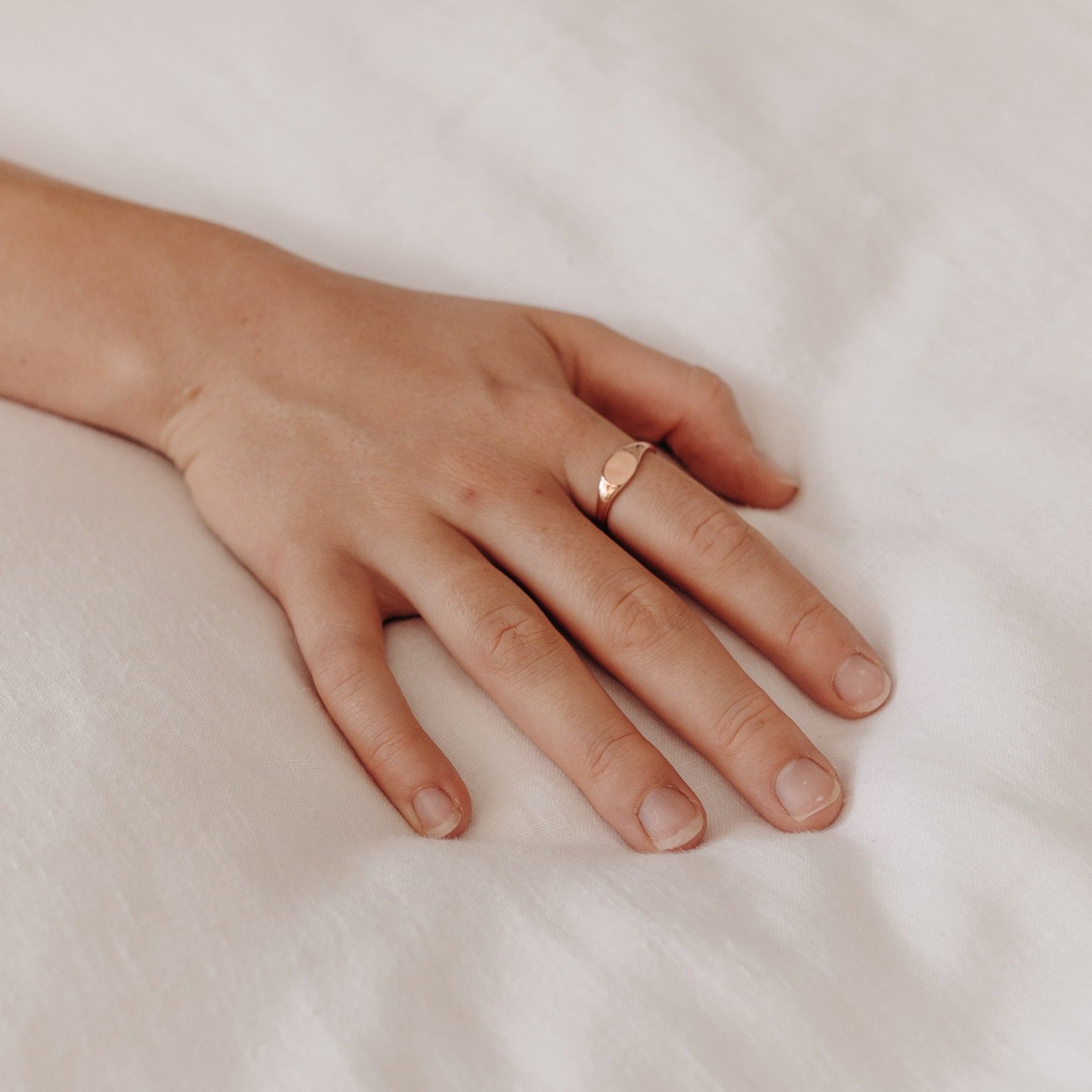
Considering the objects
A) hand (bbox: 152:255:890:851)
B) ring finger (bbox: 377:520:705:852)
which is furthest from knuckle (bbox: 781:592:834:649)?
ring finger (bbox: 377:520:705:852)

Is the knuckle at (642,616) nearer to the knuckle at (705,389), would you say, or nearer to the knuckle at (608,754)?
the knuckle at (608,754)

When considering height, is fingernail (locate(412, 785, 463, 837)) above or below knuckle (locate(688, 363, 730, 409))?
below

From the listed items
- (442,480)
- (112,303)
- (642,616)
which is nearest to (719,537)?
(642,616)

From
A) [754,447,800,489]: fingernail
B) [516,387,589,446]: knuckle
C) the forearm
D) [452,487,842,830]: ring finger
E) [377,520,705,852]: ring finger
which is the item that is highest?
[754,447,800,489]: fingernail

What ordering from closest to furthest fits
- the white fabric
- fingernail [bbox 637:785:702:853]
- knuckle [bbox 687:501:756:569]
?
1. the white fabric
2. fingernail [bbox 637:785:702:853]
3. knuckle [bbox 687:501:756:569]

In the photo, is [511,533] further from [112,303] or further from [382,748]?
[112,303]

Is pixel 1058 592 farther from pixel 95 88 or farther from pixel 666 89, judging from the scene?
pixel 95 88

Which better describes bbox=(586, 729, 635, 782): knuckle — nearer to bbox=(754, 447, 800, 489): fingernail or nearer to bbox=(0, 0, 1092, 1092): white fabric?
bbox=(0, 0, 1092, 1092): white fabric

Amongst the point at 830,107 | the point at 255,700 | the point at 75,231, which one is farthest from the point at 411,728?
the point at 830,107
